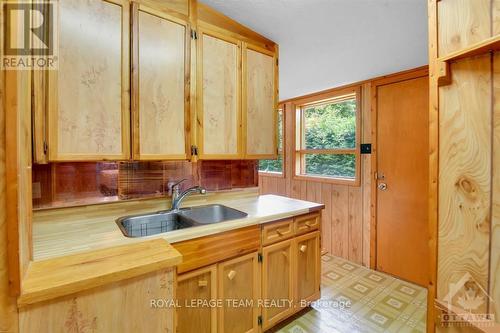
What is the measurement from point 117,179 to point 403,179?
8.69 ft

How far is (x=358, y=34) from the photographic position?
179cm

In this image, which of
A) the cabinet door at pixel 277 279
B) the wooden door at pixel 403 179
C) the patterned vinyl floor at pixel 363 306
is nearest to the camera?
the cabinet door at pixel 277 279

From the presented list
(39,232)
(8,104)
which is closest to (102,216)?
(39,232)

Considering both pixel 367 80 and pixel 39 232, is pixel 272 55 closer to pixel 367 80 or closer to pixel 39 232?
pixel 367 80

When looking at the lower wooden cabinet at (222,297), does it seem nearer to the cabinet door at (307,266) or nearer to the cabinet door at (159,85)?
the cabinet door at (307,266)

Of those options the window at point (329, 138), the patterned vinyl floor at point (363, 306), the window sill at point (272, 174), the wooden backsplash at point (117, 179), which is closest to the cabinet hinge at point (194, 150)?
the wooden backsplash at point (117, 179)

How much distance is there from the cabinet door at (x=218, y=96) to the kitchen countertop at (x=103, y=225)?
47cm

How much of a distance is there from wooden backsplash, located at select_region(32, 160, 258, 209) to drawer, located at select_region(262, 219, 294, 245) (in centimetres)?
65

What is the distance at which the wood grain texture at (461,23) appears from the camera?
0.80 metres

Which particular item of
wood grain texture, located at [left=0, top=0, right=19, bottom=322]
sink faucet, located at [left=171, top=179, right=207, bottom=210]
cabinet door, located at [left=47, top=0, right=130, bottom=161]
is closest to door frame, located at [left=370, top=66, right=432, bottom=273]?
sink faucet, located at [left=171, top=179, right=207, bottom=210]

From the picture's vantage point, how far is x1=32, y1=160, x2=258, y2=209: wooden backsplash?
4.62ft

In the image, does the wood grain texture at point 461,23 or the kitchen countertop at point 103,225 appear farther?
the kitchen countertop at point 103,225

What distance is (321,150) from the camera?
3201 millimetres

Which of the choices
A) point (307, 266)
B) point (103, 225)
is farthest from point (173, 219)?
point (307, 266)
